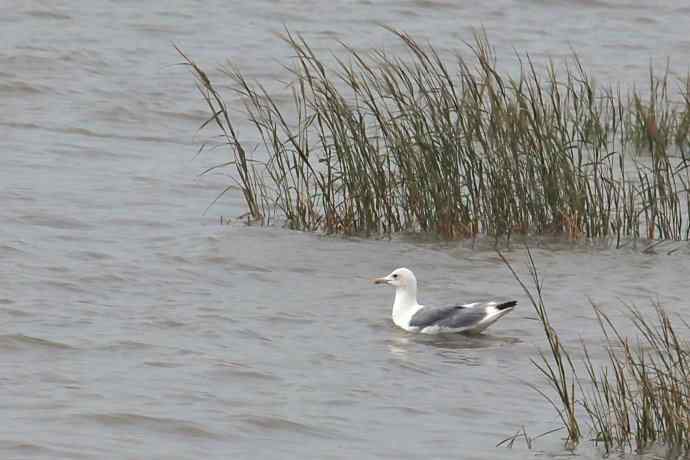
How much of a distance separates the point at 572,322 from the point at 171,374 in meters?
2.68

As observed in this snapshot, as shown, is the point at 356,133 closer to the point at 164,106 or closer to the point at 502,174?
the point at 502,174

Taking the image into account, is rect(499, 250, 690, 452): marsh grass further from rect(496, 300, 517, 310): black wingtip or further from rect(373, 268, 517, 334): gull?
rect(373, 268, 517, 334): gull

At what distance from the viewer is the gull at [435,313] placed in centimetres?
880

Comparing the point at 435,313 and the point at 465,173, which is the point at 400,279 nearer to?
the point at 435,313

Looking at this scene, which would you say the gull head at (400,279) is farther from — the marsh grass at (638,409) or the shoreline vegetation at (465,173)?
the marsh grass at (638,409)

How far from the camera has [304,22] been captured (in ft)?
68.9

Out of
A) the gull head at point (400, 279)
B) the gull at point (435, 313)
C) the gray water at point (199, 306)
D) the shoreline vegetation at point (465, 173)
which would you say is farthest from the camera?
the shoreline vegetation at point (465, 173)

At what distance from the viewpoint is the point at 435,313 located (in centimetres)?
903

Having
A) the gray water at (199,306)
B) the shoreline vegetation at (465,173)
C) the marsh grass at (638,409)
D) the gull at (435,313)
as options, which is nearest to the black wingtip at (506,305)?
the gull at (435,313)

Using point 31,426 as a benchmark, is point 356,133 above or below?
above

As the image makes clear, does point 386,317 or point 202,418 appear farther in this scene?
point 386,317

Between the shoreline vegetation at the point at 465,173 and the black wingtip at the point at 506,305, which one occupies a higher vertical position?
the shoreline vegetation at the point at 465,173

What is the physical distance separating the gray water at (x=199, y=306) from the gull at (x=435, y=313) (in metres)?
0.10

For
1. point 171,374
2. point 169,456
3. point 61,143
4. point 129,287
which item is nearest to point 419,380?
point 171,374
